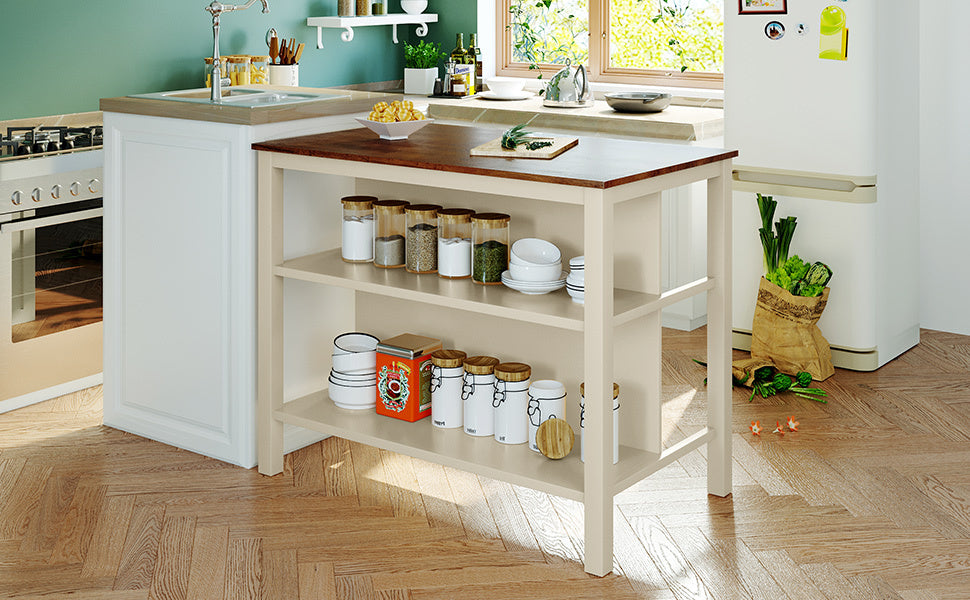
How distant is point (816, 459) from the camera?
352 centimetres

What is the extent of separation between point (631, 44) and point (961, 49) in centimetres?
174

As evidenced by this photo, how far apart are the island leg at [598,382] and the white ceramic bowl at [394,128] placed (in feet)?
2.80

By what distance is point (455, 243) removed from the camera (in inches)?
121

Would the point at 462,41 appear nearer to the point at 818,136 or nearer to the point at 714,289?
the point at 818,136

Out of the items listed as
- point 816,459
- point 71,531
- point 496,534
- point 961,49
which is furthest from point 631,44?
point 71,531

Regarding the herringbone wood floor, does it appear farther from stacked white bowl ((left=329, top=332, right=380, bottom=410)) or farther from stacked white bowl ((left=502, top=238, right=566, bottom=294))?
stacked white bowl ((left=502, top=238, right=566, bottom=294))

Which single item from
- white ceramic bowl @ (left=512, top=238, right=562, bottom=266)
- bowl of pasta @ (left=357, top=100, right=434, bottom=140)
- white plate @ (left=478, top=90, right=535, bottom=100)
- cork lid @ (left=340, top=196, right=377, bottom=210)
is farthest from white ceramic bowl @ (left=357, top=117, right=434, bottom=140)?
white plate @ (left=478, top=90, right=535, bottom=100)

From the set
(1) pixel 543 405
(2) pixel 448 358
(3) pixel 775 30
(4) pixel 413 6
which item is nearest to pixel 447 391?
(2) pixel 448 358

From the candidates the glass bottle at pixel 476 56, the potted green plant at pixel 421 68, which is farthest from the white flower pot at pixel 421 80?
the glass bottle at pixel 476 56

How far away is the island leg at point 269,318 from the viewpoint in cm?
324

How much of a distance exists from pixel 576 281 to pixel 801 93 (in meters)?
1.89

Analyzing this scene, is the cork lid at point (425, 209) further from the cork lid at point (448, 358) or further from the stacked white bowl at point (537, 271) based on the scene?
the cork lid at point (448, 358)

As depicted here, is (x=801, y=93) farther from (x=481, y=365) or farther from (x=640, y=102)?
(x=481, y=365)

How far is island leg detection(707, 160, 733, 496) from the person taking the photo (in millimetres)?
3026
